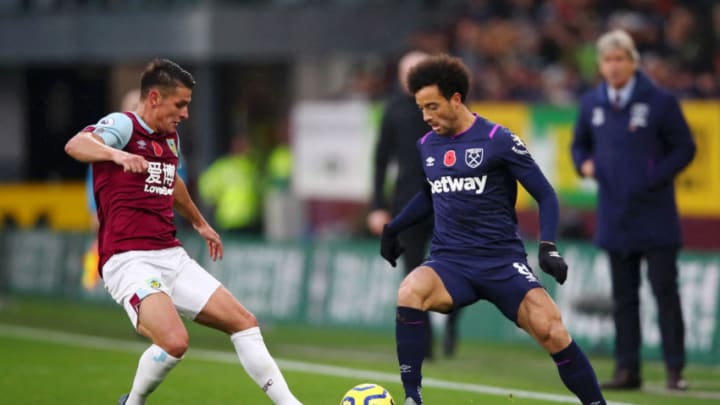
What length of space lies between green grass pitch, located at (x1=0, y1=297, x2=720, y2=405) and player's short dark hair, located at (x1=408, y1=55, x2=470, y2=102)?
7.10ft

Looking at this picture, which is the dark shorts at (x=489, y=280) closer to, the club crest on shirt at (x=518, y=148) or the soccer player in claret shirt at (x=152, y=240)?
the club crest on shirt at (x=518, y=148)

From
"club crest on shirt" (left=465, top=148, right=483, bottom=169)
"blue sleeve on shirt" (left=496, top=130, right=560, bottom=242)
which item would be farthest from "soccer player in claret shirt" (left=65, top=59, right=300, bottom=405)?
"blue sleeve on shirt" (left=496, top=130, right=560, bottom=242)

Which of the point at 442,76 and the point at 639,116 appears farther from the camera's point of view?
the point at 639,116

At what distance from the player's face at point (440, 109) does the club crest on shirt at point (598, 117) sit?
2769 mm

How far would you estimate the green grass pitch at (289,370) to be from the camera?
1009 centimetres

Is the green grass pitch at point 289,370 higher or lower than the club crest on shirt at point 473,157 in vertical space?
lower

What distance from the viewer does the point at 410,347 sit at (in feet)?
27.3

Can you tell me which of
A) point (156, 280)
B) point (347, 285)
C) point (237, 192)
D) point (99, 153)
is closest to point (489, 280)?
point (156, 280)

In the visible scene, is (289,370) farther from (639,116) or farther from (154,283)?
(154,283)

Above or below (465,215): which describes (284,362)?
below

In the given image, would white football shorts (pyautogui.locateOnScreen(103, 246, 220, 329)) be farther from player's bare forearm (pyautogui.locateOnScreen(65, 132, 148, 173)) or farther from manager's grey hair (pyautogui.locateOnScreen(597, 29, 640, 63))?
manager's grey hair (pyautogui.locateOnScreen(597, 29, 640, 63))

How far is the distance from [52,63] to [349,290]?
47.3 ft

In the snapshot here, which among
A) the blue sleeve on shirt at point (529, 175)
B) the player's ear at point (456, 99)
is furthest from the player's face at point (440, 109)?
the blue sleeve on shirt at point (529, 175)

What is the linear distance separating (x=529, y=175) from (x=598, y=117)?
9.45 ft
